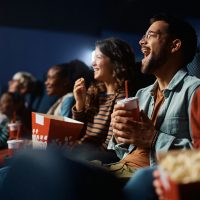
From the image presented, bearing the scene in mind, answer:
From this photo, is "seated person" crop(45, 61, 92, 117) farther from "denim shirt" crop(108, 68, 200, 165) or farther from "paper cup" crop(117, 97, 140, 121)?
"paper cup" crop(117, 97, 140, 121)

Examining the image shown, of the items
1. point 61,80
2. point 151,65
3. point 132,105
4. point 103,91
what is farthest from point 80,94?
point 61,80

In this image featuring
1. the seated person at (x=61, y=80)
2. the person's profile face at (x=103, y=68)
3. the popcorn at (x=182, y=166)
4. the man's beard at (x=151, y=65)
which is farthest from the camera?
the seated person at (x=61, y=80)

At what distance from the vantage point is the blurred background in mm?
3777

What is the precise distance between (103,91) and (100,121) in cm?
21

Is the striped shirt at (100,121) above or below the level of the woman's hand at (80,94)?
below

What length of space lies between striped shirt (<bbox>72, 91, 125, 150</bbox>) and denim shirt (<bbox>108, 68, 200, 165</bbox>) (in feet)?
1.30

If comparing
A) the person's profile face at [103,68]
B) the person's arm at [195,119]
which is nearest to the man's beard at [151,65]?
the person's arm at [195,119]

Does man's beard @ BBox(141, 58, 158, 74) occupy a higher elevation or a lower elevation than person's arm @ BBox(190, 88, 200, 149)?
higher

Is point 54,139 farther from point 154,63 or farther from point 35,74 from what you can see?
point 35,74

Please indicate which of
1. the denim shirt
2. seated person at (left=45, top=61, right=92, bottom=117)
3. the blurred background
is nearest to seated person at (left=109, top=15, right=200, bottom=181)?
the denim shirt

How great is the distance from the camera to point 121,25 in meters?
3.63

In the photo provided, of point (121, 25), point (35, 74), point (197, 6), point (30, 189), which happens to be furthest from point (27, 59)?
point (30, 189)

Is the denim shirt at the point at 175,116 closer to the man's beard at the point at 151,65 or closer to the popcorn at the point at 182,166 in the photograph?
the man's beard at the point at 151,65

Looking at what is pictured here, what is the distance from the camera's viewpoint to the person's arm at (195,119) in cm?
124
